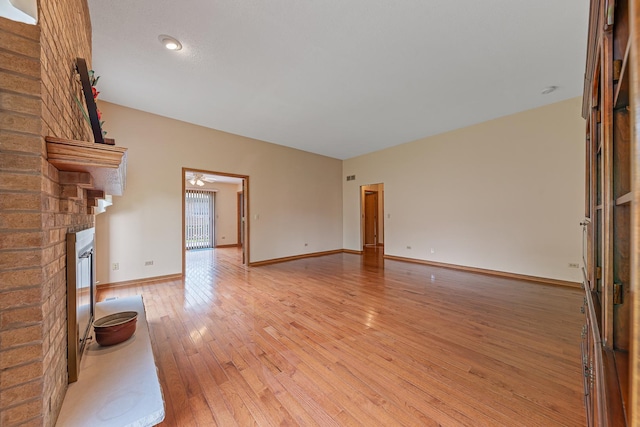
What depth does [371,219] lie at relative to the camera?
28.8 feet

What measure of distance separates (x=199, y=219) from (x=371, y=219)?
6.19m

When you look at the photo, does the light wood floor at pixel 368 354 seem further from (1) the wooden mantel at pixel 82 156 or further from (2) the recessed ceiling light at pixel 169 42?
(2) the recessed ceiling light at pixel 169 42

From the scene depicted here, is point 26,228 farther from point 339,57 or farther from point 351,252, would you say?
point 351,252

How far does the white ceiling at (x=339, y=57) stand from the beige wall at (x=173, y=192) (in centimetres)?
41

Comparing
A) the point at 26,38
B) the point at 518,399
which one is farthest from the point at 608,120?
the point at 26,38

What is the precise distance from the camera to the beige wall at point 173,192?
3.97 m

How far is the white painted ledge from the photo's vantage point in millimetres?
1093

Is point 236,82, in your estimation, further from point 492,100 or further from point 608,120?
point 492,100

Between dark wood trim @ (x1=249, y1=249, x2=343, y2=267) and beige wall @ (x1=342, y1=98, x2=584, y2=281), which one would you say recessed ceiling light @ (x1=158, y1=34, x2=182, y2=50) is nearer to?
dark wood trim @ (x1=249, y1=249, x2=343, y2=267)

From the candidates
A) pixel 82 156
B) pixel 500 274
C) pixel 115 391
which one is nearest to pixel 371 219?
pixel 500 274

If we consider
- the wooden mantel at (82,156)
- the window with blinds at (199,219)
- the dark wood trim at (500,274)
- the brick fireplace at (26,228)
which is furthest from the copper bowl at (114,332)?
the window with blinds at (199,219)

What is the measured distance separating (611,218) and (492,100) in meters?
3.70

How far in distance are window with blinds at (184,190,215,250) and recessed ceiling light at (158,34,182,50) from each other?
22.8ft

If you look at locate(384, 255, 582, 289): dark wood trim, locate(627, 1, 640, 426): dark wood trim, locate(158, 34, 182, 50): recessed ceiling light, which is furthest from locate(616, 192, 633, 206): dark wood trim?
locate(384, 255, 582, 289): dark wood trim
